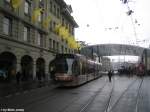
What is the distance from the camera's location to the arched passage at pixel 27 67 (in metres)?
35.0

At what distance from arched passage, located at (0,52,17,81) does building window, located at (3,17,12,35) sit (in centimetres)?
207

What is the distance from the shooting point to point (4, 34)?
28.6m

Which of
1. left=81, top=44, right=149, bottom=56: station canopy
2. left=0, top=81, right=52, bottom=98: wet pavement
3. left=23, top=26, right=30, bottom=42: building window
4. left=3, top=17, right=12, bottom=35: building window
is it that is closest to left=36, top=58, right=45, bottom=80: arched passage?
left=23, top=26, right=30, bottom=42: building window

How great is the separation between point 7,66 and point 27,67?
5.54m

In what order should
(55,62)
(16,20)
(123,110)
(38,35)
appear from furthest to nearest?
(38,35) < (16,20) < (55,62) < (123,110)

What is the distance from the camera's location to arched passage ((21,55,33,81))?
3504 cm

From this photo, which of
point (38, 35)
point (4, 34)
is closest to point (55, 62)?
point (4, 34)

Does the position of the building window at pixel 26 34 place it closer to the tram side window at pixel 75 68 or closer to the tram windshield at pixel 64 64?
the tram windshield at pixel 64 64

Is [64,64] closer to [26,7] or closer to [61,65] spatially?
[61,65]

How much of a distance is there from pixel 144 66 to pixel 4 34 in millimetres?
29319

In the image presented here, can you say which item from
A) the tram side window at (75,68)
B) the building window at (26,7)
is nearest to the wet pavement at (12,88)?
the tram side window at (75,68)

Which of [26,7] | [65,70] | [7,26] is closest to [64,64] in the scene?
[65,70]

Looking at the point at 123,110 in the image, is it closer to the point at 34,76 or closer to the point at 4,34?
the point at 4,34

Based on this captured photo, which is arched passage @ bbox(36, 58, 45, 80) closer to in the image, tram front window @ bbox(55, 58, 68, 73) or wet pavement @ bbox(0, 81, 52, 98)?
wet pavement @ bbox(0, 81, 52, 98)
